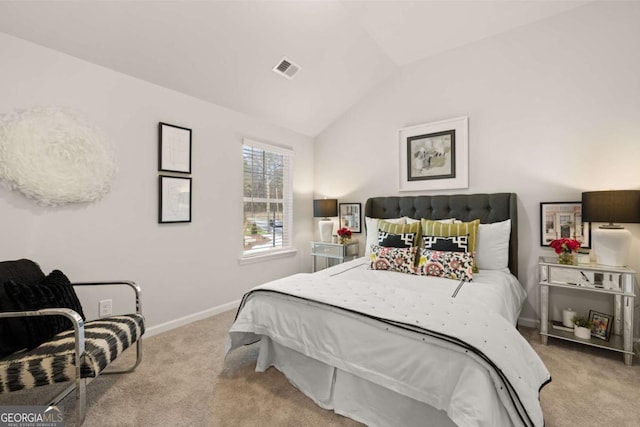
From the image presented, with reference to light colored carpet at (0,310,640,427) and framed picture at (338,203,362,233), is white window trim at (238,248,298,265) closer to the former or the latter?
framed picture at (338,203,362,233)

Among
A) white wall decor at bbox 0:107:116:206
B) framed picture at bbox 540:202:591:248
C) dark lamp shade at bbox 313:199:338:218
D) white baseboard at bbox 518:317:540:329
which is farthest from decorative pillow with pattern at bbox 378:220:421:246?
white wall decor at bbox 0:107:116:206

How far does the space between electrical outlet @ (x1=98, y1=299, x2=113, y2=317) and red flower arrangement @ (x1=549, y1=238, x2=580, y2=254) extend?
395 cm

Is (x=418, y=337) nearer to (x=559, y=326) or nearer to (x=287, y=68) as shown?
(x=559, y=326)

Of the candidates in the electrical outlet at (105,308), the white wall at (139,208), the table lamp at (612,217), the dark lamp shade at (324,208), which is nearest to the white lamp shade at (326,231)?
the dark lamp shade at (324,208)

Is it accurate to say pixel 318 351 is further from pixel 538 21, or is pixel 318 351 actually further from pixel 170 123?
pixel 538 21

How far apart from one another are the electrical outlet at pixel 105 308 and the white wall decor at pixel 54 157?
2.90 ft

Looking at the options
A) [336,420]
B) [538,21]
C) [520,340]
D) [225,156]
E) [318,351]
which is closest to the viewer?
[520,340]

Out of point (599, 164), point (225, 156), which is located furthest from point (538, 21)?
point (225, 156)

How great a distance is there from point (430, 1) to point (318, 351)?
316cm

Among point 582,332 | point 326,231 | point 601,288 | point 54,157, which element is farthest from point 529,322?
point 54,157

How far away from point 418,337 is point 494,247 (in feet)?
5.89

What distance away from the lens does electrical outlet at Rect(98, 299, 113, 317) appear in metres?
2.46

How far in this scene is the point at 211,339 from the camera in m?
2.69

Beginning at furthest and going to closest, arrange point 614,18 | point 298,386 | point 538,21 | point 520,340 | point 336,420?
point 538,21, point 614,18, point 298,386, point 336,420, point 520,340
